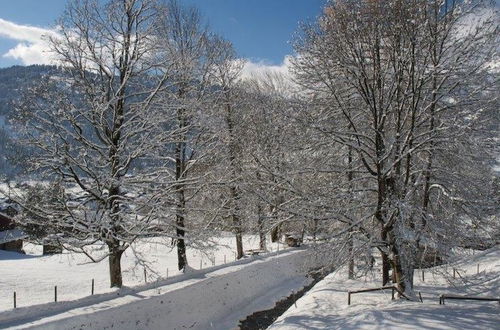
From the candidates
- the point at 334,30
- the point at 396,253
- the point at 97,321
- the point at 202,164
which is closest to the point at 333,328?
the point at 396,253

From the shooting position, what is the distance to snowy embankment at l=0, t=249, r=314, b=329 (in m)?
11.0

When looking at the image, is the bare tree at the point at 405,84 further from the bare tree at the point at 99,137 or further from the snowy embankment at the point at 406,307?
the bare tree at the point at 99,137

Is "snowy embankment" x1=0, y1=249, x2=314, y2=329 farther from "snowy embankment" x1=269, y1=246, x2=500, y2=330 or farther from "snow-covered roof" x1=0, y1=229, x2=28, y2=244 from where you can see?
"snow-covered roof" x1=0, y1=229, x2=28, y2=244

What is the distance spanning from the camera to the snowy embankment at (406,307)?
9.34 metres

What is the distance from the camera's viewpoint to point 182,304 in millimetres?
14227

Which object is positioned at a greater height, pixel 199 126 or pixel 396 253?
pixel 199 126

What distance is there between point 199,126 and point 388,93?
25.0ft

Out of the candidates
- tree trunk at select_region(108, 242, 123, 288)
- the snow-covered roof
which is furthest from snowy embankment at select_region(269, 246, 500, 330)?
the snow-covered roof

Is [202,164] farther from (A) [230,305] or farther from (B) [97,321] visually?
(B) [97,321]

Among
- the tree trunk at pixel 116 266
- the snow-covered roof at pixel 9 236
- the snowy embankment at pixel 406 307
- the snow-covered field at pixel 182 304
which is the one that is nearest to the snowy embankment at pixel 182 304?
the snow-covered field at pixel 182 304

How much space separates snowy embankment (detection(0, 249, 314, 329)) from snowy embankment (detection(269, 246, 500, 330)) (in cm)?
162

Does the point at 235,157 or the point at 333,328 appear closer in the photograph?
the point at 333,328

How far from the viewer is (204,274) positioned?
57.1 ft

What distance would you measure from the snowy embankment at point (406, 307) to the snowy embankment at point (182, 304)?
1617mm
